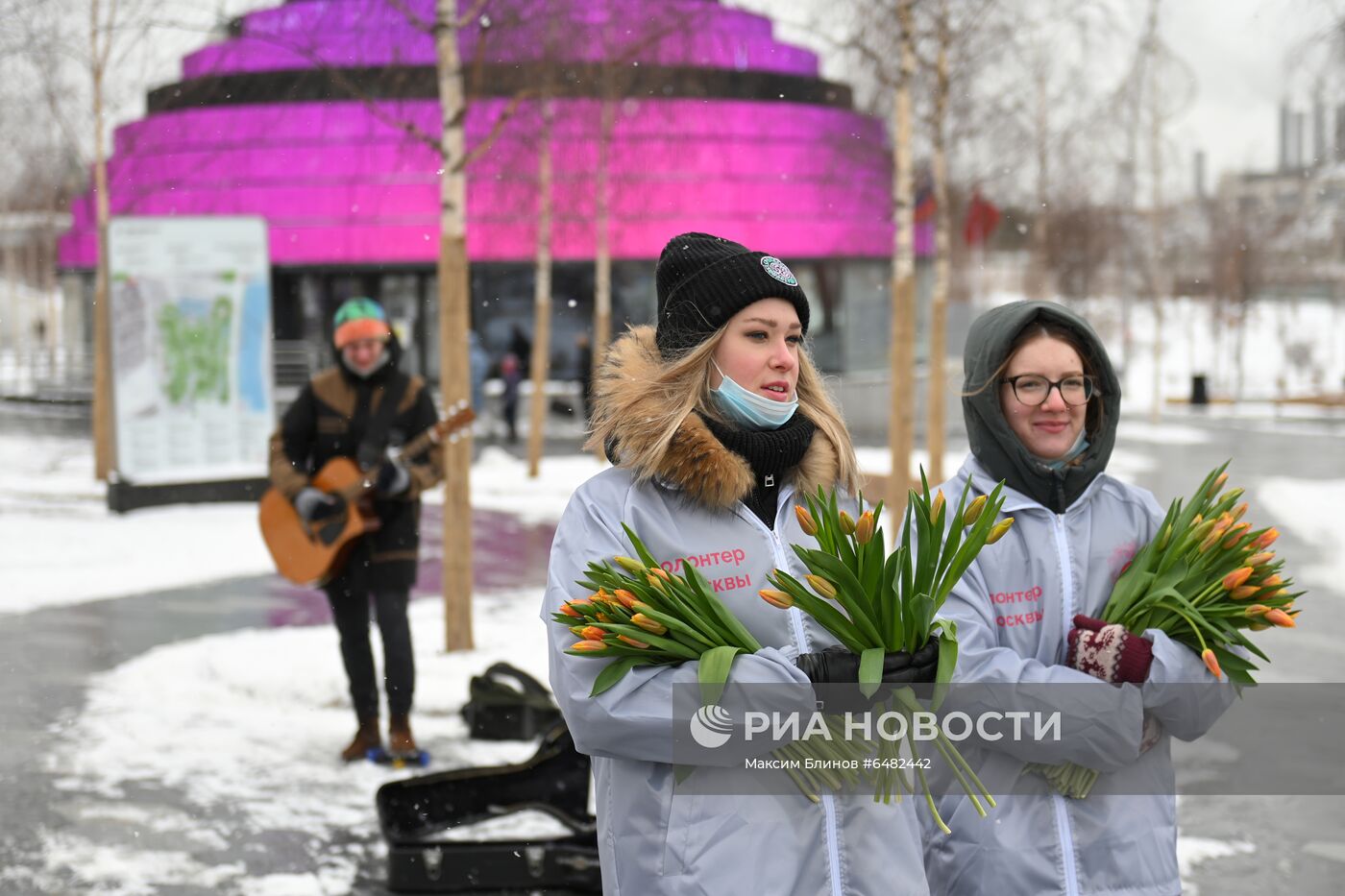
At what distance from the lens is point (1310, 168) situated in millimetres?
10328

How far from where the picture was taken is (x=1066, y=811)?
261 cm

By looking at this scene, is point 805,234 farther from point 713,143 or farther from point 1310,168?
point 1310,168

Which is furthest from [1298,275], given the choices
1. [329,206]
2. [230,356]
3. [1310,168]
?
[329,206]

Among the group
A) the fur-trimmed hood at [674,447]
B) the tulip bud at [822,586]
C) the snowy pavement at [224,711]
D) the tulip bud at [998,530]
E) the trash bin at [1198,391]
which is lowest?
the snowy pavement at [224,711]

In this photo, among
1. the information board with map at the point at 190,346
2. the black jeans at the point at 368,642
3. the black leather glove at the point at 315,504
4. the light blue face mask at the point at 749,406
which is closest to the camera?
the light blue face mask at the point at 749,406

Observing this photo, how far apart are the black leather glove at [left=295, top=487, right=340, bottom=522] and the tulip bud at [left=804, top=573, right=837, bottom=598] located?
3740 millimetres

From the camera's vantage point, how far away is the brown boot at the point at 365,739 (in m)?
5.82

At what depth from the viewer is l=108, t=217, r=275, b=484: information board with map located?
42.7 ft

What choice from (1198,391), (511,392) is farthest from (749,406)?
(1198,391)

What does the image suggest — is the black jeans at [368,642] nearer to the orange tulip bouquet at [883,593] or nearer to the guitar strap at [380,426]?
the guitar strap at [380,426]

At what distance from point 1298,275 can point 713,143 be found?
695cm

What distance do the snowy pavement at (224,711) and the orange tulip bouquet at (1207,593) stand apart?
2.32 metres

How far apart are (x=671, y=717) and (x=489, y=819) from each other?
2863 mm

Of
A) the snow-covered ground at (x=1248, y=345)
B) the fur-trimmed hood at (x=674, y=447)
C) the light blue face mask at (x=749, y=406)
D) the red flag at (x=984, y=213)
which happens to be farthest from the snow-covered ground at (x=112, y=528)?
the snow-covered ground at (x=1248, y=345)
